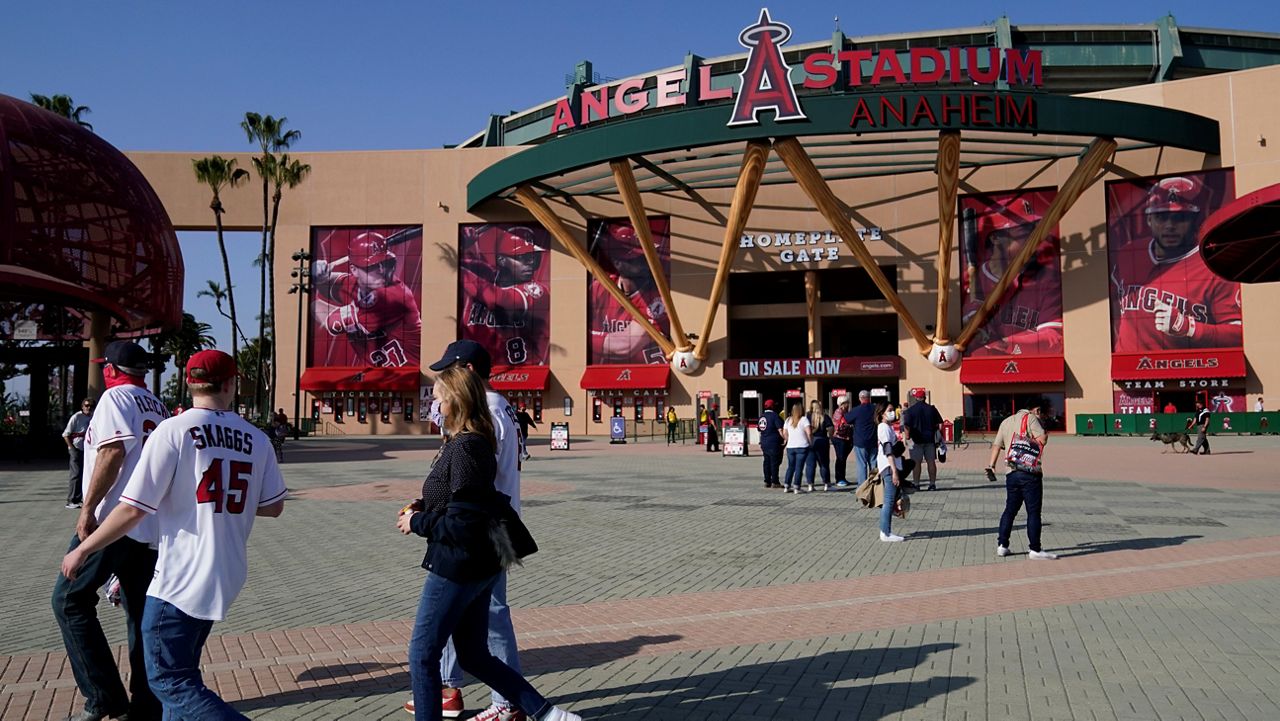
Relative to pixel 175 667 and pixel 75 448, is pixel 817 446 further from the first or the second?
pixel 175 667

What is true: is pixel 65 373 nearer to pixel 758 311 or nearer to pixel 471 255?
pixel 471 255

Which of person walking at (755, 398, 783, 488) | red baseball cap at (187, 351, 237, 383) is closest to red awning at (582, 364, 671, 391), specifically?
person walking at (755, 398, 783, 488)

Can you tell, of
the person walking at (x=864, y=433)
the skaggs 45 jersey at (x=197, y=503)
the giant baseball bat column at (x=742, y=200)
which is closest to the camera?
the skaggs 45 jersey at (x=197, y=503)

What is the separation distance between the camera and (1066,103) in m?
34.3

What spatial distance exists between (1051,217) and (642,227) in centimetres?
1757

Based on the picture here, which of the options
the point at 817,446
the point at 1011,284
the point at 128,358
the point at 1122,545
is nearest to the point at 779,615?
the point at 128,358

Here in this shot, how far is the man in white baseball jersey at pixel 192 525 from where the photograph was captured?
3236 mm

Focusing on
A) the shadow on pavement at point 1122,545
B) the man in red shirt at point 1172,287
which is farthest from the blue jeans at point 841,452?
the man in red shirt at point 1172,287

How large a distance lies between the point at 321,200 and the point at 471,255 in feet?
29.7

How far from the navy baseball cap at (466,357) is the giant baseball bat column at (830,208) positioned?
31673mm

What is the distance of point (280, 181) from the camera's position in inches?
1772

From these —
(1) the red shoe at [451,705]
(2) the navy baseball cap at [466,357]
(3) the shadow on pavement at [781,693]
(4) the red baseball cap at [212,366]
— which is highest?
(2) the navy baseball cap at [466,357]

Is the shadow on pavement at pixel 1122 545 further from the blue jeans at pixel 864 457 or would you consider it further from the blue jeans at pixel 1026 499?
the blue jeans at pixel 864 457

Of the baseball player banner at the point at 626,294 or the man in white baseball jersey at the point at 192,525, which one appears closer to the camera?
the man in white baseball jersey at the point at 192,525
